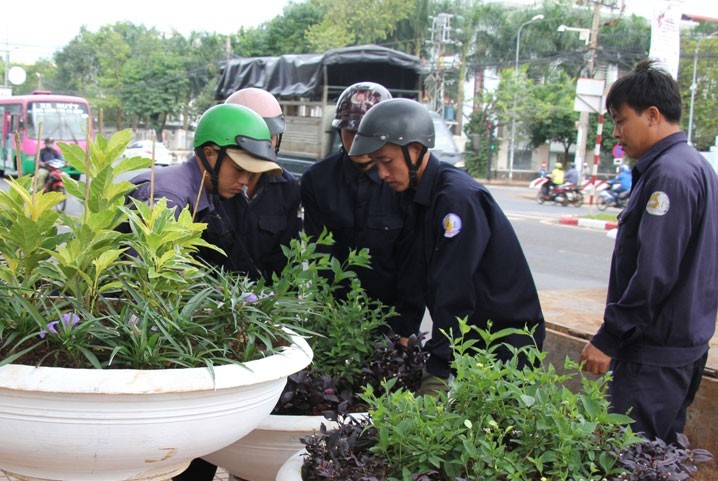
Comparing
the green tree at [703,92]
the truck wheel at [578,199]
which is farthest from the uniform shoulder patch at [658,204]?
the green tree at [703,92]

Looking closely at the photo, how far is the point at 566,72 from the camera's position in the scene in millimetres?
40344

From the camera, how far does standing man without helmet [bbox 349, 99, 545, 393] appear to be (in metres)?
2.52

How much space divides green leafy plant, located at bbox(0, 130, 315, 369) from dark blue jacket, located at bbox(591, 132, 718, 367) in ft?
3.99

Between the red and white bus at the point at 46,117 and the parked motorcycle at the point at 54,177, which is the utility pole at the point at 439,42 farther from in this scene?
the parked motorcycle at the point at 54,177

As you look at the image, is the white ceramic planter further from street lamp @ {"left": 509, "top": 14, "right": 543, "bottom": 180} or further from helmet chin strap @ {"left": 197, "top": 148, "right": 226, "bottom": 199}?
street lamp @ {"left": 509, "top": 14, "right": 543, "bottom": 180}

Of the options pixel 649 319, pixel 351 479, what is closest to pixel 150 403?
pixel 351 479

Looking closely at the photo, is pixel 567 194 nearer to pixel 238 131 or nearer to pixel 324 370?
pixel 238 131

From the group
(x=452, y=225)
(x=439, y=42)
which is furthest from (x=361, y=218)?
(x=439, y=42)

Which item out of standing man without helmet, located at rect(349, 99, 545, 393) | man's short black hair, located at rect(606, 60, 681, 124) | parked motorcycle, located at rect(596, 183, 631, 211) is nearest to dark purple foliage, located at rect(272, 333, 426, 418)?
standing man without helmet, located at rect(349, 99, 545, 393)

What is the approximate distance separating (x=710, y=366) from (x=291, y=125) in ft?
42.4

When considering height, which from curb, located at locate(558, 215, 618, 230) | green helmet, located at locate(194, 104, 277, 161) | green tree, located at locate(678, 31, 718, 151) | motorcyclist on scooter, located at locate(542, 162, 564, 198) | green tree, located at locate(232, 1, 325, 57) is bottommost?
curb, located at locate(558, 215, 618, 230)

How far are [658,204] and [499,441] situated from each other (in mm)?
1264

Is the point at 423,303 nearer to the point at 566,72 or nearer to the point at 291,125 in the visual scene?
the point at 291,125

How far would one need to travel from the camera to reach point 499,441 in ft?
5.34
